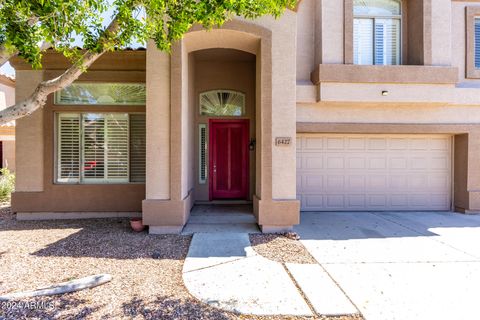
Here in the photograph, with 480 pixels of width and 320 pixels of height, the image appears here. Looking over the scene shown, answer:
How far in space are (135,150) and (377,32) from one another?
778cm

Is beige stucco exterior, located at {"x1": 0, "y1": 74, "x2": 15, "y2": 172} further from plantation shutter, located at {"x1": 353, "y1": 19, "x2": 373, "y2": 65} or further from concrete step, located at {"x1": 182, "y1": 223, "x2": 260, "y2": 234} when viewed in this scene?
plantation shutter, located at {"x1": 353, "y1": 19, "x2": 373, "y2": 65}

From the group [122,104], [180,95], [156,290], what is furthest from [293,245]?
[122,104]

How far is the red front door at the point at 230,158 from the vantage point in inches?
358

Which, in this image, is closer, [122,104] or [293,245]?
[293,245]

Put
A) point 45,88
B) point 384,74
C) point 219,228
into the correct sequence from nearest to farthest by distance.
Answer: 1. point 45,88
2. point 219,228
3. point 384,74

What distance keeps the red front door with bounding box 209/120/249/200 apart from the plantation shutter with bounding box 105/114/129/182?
8.68 ft

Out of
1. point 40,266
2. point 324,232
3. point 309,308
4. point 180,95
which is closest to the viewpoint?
point 309,308

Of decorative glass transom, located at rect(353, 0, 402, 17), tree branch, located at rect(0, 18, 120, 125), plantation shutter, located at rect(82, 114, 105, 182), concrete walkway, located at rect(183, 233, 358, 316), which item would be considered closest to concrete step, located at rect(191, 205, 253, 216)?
concrete walkway, located at rect(183, 233, 358, 316)

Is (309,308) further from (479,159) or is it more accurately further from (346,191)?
(479,159)

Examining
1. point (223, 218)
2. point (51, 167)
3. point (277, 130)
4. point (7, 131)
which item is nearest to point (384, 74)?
point (277, 130)

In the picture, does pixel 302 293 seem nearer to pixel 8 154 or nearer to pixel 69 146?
pixel 69 146

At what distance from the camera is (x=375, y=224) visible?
278 inches

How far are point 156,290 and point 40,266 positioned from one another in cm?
216

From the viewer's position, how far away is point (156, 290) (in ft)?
12.1
